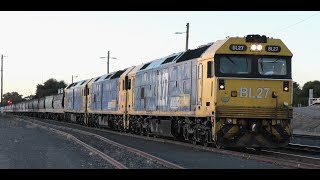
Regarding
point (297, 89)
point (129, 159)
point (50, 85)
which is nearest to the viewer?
point (129, 159)

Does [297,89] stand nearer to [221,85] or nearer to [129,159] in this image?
[221,85]

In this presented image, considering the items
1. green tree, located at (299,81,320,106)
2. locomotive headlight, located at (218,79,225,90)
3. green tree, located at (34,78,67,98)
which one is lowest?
locomotive headlight, located at (218,79,225,90)

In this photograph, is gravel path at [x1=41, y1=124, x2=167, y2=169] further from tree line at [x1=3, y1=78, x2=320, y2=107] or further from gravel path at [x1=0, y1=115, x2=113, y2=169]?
tree line at [x1=3, y1=78, x2=320, y2=107]

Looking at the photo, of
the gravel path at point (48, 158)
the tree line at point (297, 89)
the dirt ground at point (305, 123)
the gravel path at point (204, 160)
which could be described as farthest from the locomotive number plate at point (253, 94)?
the tree line at point (297, 89)

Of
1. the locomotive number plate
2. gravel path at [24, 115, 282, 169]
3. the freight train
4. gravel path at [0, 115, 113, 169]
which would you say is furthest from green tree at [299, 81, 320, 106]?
gravel path at [24, 115, 282, 169]

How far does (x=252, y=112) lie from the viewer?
1723 centimetres

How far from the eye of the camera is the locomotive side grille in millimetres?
17094

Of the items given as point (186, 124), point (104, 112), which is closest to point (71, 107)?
point (104, 112)

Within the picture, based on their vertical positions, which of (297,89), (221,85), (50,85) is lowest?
(221,85)

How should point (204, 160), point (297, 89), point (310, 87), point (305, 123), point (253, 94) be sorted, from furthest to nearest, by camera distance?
point (297, 89) < point (310, 87) < point (305, 123) < point (253, 94) < point (204, 160)

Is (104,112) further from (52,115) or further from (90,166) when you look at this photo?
(52,115)

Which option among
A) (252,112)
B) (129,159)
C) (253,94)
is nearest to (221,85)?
(253,94)

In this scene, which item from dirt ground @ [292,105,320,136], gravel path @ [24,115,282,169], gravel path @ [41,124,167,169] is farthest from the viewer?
dirt ground @ [292,105,320,136]
